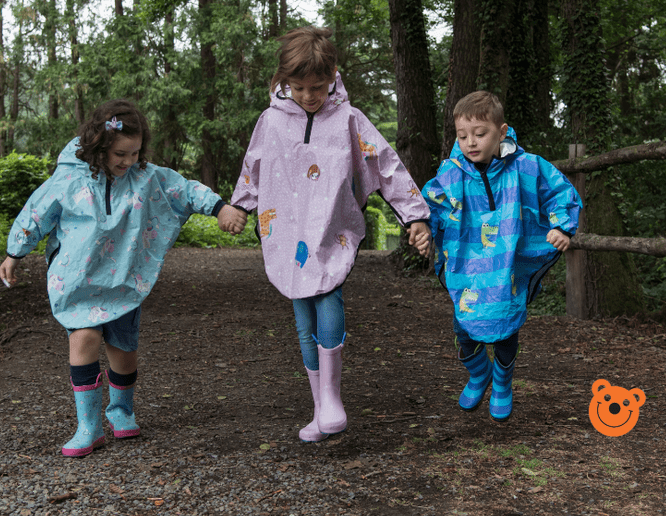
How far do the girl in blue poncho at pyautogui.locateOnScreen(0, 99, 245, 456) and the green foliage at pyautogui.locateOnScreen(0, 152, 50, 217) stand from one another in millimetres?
7722

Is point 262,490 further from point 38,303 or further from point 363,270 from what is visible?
point 363,270

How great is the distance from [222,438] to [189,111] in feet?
59.5

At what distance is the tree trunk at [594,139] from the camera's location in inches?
257

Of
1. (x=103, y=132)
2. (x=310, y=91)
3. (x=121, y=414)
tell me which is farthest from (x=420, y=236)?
(x=121, y=414)

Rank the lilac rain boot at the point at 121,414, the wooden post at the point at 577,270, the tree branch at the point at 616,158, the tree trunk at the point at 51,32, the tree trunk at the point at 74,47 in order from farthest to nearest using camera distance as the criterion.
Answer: the tree trunk at the point at 51,32
the tree trunk at the point at 74,47
the wooden post at the point at 577,270
the tree branch at the point at 616,158
the lilac rain boot at the point at 121,414

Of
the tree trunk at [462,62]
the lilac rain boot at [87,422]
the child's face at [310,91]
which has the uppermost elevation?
the tree trunk at [462,62]

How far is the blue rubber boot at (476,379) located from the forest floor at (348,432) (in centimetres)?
14

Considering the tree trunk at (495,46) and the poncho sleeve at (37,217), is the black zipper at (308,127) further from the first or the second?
the tree trunk at (495,46)

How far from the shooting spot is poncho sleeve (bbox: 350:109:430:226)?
3104mm

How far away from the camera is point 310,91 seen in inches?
118

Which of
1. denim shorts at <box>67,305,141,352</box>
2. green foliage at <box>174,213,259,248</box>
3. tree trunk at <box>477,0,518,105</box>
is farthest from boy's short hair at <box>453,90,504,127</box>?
green foliage at <box>174,213,259,248</box>

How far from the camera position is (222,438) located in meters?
3.30

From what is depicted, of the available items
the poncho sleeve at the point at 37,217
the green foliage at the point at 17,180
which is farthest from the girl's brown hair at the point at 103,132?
the green foliage at the point at 17,180

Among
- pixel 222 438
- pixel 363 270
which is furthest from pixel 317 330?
pixel 363 270
